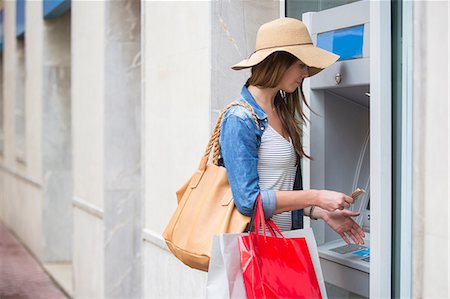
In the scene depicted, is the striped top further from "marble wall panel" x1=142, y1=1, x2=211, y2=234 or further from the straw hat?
"marble wall panel" x1=142, y1=1, x2=211, y2=234

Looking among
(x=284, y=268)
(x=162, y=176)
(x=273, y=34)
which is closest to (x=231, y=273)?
(x=284, y=268)

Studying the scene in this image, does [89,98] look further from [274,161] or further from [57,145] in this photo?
[274,161]

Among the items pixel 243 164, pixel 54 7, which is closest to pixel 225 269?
pixel 243 164

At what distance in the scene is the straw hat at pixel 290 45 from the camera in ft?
8.66

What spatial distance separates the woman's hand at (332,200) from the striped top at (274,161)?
0.24 metres

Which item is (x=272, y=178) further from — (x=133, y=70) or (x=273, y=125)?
(x=133, y=70)

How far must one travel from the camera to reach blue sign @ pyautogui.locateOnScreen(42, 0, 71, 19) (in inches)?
293

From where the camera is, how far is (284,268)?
248 centimetres

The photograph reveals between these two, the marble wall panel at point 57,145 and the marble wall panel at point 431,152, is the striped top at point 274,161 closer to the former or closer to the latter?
the marble wall panel at point 431,152

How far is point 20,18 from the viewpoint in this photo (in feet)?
34.5

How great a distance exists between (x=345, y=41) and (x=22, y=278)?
5.80 meters

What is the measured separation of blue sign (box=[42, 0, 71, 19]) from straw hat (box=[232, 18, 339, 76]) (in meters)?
5.00

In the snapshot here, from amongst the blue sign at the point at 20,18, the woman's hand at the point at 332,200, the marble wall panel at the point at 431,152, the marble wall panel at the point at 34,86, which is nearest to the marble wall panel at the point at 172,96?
the woman's hand at the point at 332,200

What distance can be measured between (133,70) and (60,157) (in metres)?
3.36
